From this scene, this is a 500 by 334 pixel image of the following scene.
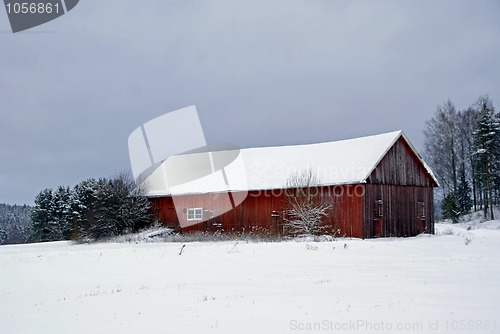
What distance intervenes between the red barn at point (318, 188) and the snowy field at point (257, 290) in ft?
19.7

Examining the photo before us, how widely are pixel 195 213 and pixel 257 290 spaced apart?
21527 mm

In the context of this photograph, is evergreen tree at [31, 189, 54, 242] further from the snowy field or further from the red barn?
the snowy field

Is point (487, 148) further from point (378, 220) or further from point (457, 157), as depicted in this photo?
point (378, 220)

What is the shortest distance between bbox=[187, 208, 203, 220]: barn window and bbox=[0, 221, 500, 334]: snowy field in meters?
11.2

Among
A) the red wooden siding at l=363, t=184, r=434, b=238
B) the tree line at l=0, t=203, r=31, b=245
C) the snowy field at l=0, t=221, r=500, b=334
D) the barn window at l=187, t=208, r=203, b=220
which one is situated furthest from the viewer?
the tree line at l=0, t=203, r=31, b=245

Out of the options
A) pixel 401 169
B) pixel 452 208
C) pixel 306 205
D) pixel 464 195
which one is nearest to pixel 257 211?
pixel 306 205

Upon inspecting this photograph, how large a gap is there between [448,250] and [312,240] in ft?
22.0

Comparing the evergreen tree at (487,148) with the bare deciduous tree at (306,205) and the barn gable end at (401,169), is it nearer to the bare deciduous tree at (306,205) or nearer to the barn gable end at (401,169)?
the barn gable end at (401,169)

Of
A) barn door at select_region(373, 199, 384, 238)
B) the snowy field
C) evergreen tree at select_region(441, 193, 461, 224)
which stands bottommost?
the snowy field

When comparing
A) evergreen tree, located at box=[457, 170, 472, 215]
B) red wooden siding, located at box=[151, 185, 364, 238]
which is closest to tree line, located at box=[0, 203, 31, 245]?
red wooden siding, located at box=[151, 185, 364, 238]

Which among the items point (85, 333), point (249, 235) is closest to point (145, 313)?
point (85, 333)

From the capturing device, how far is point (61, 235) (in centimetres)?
4919

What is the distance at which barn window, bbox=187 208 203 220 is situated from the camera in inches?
1299

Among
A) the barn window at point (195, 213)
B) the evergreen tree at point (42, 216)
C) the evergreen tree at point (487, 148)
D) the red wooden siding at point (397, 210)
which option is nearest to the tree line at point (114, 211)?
the barn window at point (195, 213)
